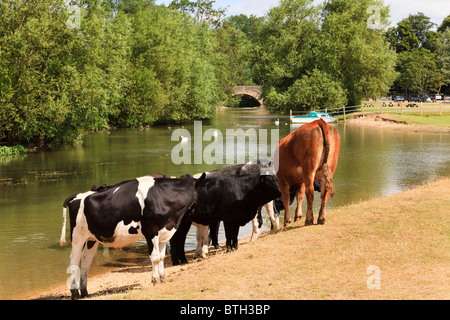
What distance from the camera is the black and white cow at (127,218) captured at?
9.55 m

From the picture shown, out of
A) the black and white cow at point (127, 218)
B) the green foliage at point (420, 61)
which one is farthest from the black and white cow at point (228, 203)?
the green foliage at point (420, 61)

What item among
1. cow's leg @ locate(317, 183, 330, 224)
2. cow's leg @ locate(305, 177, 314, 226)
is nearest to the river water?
cow's leg @ locate(305, 177, 314, 226)

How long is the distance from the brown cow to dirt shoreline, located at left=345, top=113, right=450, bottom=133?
4321cm

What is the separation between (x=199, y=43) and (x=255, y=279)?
75.4m

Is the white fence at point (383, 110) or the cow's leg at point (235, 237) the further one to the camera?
the white fence at point (383, 110)

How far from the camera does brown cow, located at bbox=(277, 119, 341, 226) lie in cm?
1225

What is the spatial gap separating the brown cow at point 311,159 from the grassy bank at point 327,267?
2.53ft

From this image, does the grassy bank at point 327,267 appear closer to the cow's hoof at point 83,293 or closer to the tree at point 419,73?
the cow's hoof at point 83,293

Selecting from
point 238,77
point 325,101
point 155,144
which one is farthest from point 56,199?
point 238,77

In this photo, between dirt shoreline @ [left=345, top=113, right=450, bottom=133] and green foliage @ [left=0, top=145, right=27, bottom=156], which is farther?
dirt shoreline @ [left=345, top=113, right=450, bottom=133]

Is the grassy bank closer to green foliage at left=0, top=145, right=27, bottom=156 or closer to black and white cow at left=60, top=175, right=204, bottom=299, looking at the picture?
black and white cow at left=60, top=175, right=204, bottom=299

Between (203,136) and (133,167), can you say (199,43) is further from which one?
(133,167)

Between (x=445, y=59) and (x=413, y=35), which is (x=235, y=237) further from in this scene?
(x=413, y=35)

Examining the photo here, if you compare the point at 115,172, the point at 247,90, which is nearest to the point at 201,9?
the point at 247,90
